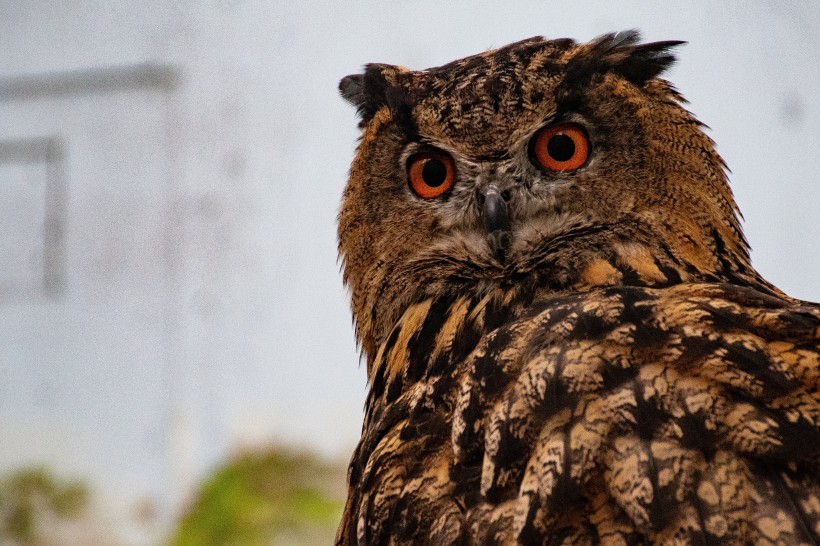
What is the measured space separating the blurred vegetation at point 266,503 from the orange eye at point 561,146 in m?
2.34

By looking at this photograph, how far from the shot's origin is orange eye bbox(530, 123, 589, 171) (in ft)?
4.60

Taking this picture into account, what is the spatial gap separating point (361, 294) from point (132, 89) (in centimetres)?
252

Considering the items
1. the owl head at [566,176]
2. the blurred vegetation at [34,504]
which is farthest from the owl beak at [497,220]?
the blurred vegetation at [34,504]

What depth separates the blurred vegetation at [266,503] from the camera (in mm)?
3537

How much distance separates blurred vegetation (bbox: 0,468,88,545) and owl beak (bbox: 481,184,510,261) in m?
3.03

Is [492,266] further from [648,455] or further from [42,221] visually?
[42,221]

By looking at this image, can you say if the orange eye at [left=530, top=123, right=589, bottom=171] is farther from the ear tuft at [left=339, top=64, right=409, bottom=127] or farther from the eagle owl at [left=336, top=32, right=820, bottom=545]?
the ear tuft at [left=339, top=64, right=409, bottom=127]

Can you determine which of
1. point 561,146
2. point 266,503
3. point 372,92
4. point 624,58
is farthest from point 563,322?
point 266,503

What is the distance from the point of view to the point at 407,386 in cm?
132

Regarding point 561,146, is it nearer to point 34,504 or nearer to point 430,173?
point 430,173

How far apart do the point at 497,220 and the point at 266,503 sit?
2.61m

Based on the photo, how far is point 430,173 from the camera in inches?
59.9

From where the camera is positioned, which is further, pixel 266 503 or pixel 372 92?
pixel 266 503

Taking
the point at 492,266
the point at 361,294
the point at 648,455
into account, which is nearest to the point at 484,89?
the point at 492,266
